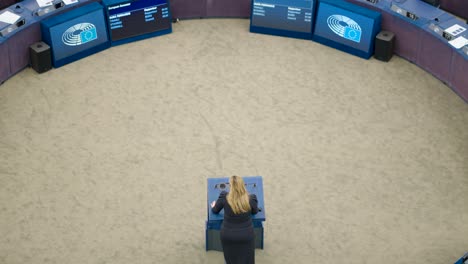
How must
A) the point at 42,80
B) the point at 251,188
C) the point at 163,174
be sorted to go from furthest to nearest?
1. the point at 42,80
2. the point at 163,174
3. the point at 251,188

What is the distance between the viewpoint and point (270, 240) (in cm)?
1387

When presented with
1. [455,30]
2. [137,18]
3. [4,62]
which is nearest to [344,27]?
[455,30]

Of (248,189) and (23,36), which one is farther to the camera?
(23,36)

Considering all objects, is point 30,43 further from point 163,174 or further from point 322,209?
point 322,209

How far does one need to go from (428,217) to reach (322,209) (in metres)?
1.75

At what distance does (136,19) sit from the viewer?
18.4m

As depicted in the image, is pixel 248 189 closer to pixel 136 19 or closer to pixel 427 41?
pixel 427 41

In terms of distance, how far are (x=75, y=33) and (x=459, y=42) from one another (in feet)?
25.2

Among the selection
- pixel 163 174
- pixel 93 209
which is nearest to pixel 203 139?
pixel 163 174

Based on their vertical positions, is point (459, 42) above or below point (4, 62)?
above

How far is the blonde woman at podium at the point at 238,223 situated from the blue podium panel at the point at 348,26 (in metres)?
6.68

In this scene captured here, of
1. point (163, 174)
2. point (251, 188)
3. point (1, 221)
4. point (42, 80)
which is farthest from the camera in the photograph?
point (42, 80)

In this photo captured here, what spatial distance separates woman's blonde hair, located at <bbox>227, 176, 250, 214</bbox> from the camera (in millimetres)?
11750

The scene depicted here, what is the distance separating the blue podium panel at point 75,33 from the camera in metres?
17.4
